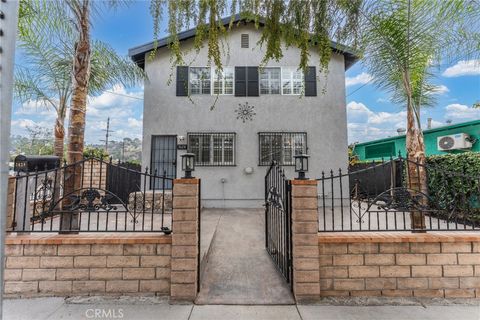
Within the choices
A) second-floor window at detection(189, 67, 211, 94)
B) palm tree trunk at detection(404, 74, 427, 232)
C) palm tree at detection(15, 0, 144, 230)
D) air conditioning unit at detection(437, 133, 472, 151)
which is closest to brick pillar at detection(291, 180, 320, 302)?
palm tree trunk at detection(404, 74, 427, 232)

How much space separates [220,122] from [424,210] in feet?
20.7

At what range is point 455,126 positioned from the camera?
8406mm

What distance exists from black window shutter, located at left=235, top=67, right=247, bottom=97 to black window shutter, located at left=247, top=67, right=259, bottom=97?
0.11m

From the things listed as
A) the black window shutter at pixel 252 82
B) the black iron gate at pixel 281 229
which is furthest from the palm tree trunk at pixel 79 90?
the black window shutter at pixel 252 82

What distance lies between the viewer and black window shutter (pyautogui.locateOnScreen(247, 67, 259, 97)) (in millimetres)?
8234

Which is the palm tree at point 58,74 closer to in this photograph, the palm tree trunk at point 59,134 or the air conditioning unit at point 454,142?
the palm tree trunk at point 59,134

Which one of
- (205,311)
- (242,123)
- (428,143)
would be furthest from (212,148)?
(428,143)

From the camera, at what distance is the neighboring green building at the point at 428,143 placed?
778cm

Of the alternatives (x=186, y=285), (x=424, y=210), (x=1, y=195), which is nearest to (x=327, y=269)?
(x=424, y=210)

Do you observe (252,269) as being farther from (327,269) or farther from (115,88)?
(115,88)

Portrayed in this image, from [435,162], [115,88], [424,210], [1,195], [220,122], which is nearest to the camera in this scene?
[1,195]

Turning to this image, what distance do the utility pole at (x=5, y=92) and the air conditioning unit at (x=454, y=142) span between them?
1100 centimetres

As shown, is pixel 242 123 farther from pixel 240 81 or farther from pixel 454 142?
pixel 454 142

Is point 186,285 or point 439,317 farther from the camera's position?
point 186,285
